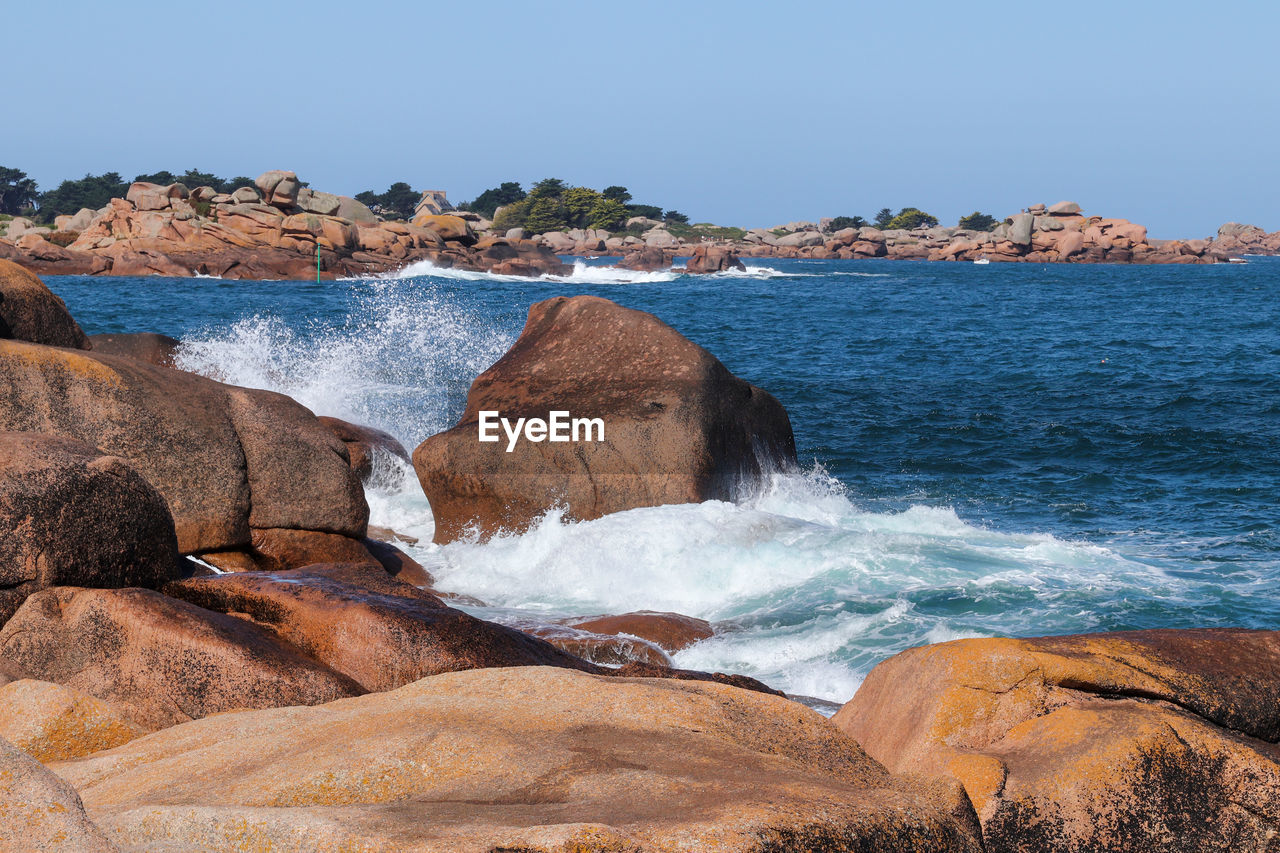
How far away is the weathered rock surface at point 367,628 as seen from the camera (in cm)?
546

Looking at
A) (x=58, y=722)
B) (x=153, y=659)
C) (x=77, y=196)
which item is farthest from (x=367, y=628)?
(x=77, y=196)

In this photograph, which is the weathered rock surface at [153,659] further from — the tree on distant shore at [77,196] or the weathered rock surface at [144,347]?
the tree on distant shore at [77,196]

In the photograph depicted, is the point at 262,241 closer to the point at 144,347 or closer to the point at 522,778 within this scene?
the point at 144,347

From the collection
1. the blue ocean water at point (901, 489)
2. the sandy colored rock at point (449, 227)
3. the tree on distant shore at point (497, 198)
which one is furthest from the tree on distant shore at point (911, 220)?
the blue ocean water at point (901, 489)

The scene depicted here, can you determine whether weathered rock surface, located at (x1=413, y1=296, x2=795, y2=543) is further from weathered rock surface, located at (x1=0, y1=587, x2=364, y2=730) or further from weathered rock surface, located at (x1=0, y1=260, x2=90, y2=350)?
weathered rock surface, located at (x1=0, y1=587, x2=364, y2=730)

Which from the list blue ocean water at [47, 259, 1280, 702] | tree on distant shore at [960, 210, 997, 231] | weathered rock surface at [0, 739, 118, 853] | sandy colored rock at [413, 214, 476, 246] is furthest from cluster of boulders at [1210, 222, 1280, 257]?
weathered rock surface at [0, 739, 118, 853]

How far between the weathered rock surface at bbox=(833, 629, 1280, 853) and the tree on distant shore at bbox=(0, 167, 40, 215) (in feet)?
381

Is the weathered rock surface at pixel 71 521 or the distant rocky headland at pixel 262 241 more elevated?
the distant rocky headland at pixel 262 241

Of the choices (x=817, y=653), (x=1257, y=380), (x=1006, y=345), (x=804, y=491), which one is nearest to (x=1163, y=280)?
(x=1006, y=345)

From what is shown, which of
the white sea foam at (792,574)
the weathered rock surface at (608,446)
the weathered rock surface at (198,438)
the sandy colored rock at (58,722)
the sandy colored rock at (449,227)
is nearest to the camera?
the sandy colored rock at (58,722)

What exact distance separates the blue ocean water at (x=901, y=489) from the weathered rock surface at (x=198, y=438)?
1.84m

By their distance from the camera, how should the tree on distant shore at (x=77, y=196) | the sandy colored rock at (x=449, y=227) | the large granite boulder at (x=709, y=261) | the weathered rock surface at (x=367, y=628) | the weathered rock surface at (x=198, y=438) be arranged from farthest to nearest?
the tree on distant shore at (x=77, y=196) < the large granite boulder at (x=709, y=261) < the sandy colored rock at (x=449, y=227) < the weathered rock surface at (x=198, y=438) < the weathered rock surface at (x=367, y=628)

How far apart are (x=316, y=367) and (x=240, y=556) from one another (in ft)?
37.6

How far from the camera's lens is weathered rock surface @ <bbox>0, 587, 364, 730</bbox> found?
16.6ft
